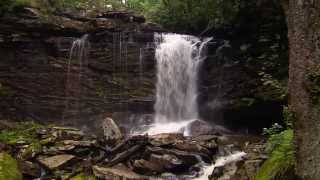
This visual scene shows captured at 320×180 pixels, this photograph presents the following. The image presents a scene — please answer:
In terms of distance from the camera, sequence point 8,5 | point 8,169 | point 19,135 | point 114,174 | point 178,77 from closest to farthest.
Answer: point 8,169
point 114,174
point 19,135
point 8,5
point 178,77

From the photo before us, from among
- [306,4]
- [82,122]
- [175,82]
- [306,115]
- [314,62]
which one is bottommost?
[82,122]

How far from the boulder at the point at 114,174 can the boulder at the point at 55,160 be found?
1.02 m

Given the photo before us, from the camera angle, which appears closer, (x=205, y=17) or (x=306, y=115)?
(x=306, y=115)

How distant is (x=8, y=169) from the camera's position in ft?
28.2

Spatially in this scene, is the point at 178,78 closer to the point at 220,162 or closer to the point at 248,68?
the point at 248,68

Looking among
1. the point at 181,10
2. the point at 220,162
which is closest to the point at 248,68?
the point at 181,10

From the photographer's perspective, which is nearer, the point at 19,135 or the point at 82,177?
the point at 82,177

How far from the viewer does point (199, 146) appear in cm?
1046

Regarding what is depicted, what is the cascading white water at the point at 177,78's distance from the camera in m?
16.2

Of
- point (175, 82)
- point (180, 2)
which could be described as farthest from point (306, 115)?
point (180, 2)

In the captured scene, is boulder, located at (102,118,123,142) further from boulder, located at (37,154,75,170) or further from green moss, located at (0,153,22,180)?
green moss, located at (0,153,22,180)

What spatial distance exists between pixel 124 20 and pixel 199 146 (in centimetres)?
926

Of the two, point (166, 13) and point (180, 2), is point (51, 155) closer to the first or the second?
point (180, 2)

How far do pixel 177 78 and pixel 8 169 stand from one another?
8.93m
